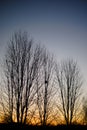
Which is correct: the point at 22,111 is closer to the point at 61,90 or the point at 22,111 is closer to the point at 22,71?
the point at 22,71

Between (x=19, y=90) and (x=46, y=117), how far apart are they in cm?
583

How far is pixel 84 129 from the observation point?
12070mm

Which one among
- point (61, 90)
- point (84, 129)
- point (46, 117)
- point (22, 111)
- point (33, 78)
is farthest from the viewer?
point (61, 90)

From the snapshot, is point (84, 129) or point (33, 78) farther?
point (33, 78)

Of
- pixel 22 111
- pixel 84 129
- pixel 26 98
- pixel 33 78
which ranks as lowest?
pixel 84 129

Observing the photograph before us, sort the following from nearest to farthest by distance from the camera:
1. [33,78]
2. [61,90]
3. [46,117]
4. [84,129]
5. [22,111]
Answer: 1. [84,129]
2. [22,111]
3. [33,78]
4. [46,117]
5. [61,90]

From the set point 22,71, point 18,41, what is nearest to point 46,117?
point 22,71

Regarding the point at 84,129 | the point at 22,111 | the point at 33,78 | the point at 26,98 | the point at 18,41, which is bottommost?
the point at 84,129

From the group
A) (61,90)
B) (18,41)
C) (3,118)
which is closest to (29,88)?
(3,118)

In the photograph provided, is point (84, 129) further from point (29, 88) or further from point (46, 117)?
point (46, 117)

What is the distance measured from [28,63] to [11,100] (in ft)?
10.4

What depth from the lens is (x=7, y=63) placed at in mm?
14586

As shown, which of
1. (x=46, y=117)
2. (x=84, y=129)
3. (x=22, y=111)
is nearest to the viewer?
(x=84, y=129)

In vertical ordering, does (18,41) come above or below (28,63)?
above
